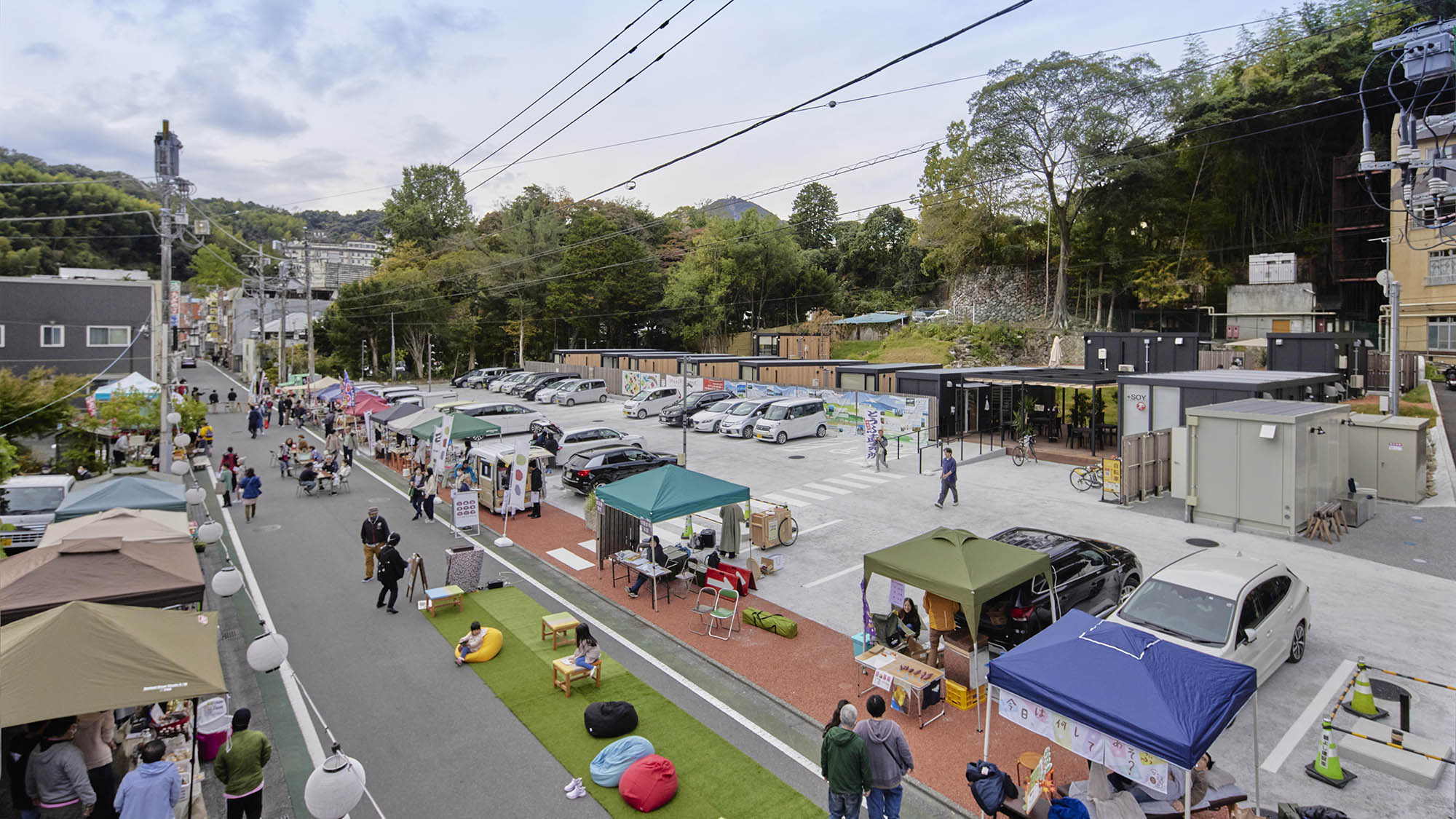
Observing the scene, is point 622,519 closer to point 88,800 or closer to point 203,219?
point 88,800

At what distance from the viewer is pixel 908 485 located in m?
21.3

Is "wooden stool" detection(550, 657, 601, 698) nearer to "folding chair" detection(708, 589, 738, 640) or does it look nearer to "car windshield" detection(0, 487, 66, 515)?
"folding chair" detection(708, 589, 738, 640)

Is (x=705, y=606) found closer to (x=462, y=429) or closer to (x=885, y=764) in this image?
(x=885, y=764)

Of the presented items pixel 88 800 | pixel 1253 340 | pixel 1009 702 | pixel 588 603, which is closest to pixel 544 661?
pixel 588 603

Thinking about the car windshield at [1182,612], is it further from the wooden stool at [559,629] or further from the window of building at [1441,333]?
the window of building at [1441,333]

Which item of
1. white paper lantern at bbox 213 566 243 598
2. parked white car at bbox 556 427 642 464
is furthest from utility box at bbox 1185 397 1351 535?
white paper lantern at bbox 213 566 243 598

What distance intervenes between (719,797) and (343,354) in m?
66.1

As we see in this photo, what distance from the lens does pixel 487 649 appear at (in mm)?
10359

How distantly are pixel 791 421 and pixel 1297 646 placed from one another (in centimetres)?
2112

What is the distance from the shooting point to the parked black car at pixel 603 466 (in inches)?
800

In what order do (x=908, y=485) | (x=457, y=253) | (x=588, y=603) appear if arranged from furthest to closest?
(x=457, y=253) < (x=908, y=485) < (x=588, y=603)

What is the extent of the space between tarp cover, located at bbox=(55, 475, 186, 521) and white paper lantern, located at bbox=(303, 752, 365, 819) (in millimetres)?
11461

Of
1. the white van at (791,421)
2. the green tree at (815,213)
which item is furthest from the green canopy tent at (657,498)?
the green tree at (815,213)

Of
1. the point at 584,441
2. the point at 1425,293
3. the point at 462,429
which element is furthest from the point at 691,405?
the point at 1425,293
